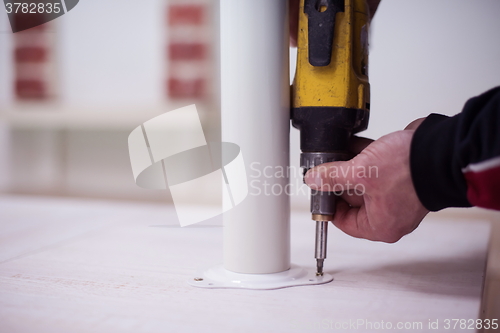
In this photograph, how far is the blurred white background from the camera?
94 cm

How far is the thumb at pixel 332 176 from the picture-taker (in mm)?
484

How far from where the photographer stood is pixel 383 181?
0.47 meters

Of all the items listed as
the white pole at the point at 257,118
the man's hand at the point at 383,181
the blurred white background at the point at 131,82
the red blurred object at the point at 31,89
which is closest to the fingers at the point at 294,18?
the white pole at the point at 257,118

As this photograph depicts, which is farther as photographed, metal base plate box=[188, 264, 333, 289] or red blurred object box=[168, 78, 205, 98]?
red blurred object box=[168, 78, 205, 98]

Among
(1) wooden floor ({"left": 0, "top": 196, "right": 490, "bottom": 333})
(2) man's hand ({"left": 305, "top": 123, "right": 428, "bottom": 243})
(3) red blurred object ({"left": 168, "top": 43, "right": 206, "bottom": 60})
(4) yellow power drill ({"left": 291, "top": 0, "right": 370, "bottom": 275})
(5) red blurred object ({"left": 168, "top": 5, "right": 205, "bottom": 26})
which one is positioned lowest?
(1) wooden floor ({"left": 0, "top": 196, "right": 490, "bottom": 333})

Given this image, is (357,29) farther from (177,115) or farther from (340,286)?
(177,115)

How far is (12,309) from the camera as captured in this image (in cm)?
42

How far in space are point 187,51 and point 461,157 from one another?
943mm

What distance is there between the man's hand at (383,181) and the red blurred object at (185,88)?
2.52 ft

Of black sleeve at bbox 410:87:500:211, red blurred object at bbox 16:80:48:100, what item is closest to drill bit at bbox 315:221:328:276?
black sleeve at bbox 410:87:500:211

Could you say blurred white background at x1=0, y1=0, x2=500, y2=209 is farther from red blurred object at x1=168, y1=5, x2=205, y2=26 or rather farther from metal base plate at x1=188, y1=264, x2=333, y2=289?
metal base plate at x1=188, y1=264, x2=333, y2=289

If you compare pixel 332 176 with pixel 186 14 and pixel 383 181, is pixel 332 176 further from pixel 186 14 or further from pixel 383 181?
pixel 186 14

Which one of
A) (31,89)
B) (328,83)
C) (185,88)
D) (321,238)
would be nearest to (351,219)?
(321,238)

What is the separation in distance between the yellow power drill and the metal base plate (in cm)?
4
